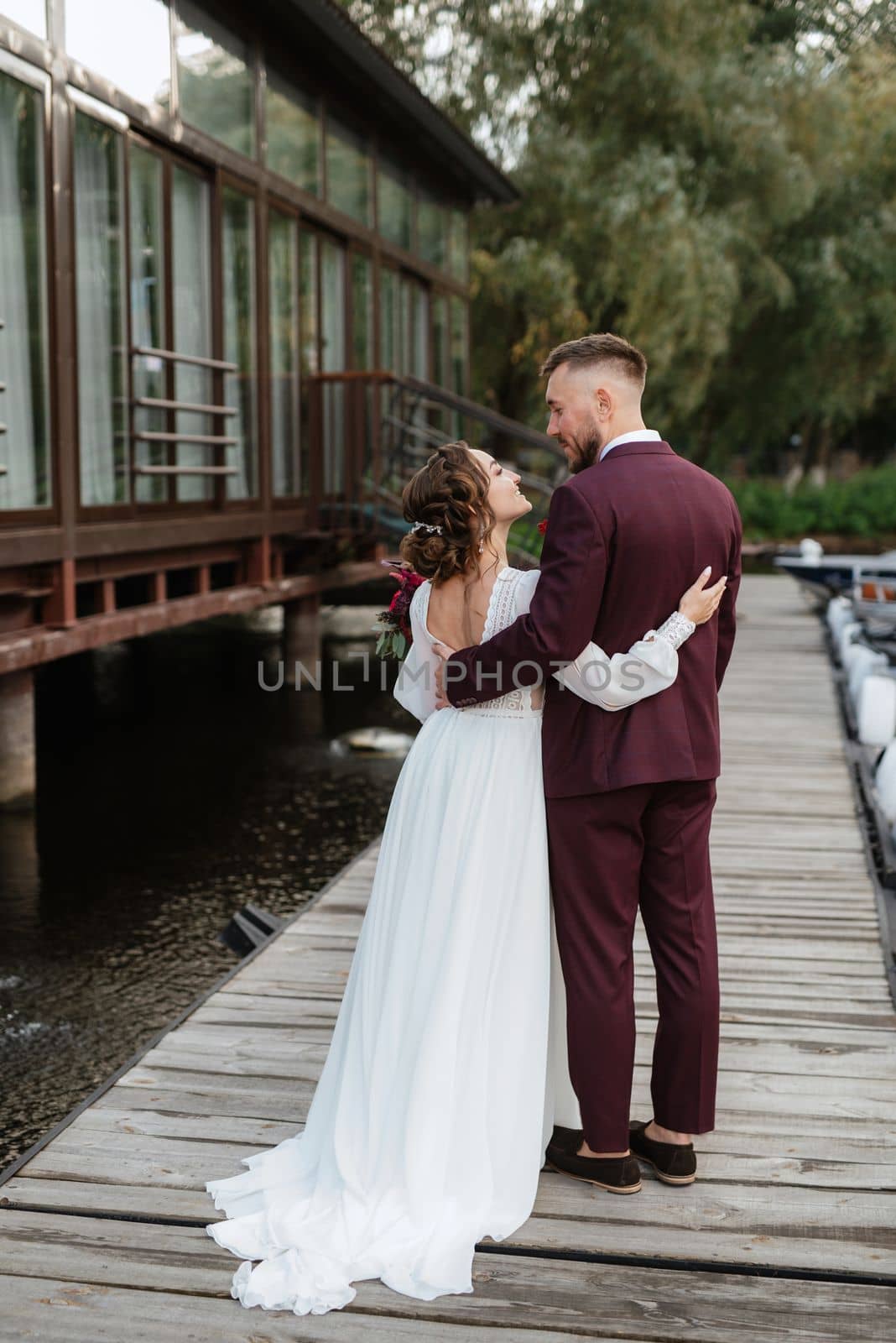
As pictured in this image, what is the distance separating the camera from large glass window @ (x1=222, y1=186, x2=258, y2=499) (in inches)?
427

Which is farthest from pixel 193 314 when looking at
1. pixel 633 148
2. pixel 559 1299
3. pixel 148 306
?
pixel 633 148

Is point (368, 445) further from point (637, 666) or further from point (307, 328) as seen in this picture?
point (637, 666)

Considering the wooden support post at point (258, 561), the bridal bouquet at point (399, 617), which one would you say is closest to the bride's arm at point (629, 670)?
the bridal bouquet at point (399, 617)

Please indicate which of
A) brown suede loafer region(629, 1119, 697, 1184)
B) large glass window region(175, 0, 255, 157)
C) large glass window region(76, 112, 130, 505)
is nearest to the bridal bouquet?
brown suede loafer region(629, 1119, 697, 1184)

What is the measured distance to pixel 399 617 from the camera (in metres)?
3.37

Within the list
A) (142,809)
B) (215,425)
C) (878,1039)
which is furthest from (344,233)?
(878,1039)

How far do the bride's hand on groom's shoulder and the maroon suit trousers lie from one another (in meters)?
0.37

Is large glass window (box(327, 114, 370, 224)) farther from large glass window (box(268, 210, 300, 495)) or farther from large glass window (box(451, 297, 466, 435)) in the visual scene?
large glass window (box(451, 297, 466, 435))

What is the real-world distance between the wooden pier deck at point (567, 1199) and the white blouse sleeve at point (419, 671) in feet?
3.65

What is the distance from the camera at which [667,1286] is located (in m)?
2.78

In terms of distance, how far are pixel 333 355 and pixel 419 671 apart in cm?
1089

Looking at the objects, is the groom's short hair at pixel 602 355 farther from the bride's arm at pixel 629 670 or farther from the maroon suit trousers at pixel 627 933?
the maroon suit trousers at pixel 627 933

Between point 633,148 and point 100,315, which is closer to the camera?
point 100,315

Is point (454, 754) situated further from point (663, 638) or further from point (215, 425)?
point (215, 425)
